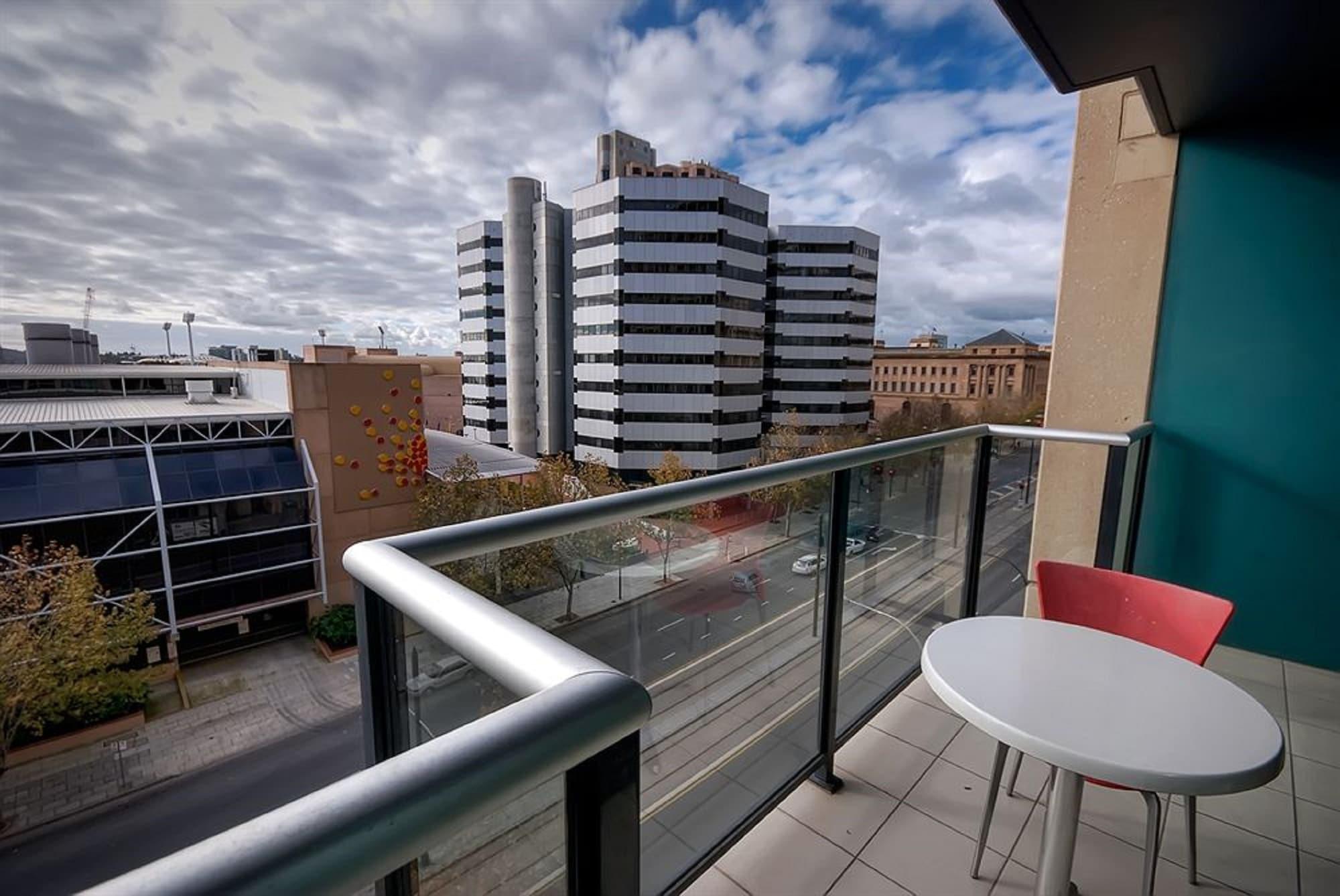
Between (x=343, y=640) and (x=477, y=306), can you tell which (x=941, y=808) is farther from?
(x=477, y=306)

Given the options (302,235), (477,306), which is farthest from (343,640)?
(302,235)

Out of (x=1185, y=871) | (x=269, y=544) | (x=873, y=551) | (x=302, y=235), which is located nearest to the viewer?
(x=1185, y=871)

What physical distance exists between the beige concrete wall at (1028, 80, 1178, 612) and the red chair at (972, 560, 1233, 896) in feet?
5.42

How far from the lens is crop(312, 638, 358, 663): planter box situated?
15.2 m

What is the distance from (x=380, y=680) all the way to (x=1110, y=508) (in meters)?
3.53

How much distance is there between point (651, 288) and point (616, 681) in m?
29.8

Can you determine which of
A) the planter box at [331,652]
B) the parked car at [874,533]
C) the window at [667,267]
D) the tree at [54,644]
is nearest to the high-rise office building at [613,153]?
the window at [667,267]

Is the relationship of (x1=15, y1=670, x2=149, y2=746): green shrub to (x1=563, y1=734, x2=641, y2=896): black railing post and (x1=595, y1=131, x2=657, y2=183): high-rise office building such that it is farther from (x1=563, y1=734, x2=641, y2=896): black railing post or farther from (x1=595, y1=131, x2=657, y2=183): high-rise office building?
(x1=595, y1=131, x2=657, y2=183): high-rise office building

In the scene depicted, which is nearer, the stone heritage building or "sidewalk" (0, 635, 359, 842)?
"sidewalk" (0, 635, 359, 842)

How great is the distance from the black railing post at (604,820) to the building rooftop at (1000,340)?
176ft

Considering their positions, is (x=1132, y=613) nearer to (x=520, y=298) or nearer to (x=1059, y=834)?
(x=1059, y=834)

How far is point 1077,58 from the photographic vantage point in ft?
6.31

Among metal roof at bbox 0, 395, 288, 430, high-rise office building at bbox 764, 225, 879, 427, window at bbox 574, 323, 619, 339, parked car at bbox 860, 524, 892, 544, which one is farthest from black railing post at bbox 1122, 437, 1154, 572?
high-rise office building at bbox 764, 225, 879, 427

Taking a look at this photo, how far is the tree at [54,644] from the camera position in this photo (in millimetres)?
11016
